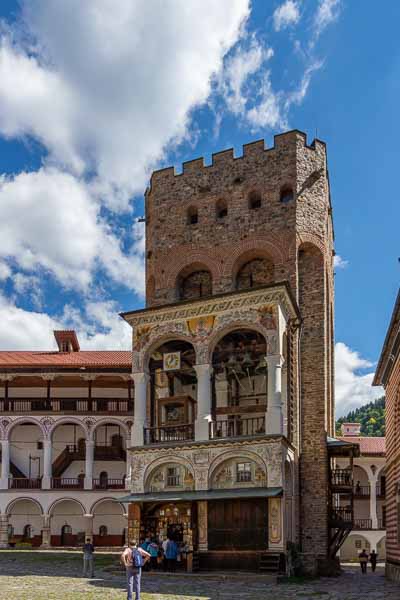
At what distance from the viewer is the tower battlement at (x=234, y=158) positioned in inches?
1335

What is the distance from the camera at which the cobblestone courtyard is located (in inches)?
773

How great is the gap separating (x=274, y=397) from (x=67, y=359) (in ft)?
75.7

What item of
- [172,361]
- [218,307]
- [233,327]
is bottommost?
[172,361]

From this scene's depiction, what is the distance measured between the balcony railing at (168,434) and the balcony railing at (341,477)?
7.10m

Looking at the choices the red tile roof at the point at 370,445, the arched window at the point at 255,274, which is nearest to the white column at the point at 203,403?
the arched window at the point at 255,274

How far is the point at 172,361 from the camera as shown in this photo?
3012cm

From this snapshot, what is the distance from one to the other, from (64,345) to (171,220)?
18477 millimetres

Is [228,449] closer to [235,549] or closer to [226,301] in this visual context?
[235,549]

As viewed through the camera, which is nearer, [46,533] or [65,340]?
[46,533]

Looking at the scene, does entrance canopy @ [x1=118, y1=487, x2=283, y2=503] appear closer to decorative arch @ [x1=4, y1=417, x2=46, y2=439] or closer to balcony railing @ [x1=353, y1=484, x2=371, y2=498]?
decorative arch @ [x1=4, y1=417, x2=46, y2=439]

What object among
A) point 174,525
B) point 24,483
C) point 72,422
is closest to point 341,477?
point 174,525

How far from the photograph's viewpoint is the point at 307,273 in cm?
3341

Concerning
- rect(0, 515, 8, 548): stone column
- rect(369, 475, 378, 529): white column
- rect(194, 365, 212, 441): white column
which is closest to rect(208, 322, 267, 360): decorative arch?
rect(194, 365, 212, 441): white column

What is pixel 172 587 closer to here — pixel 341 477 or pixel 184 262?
pixel 341 477
